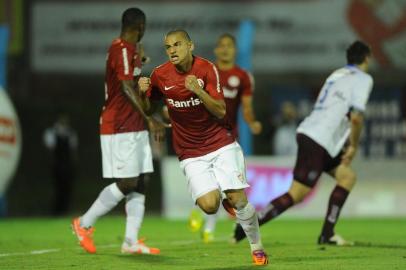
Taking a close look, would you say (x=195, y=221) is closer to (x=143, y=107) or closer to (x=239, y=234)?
(x=239, y=234)

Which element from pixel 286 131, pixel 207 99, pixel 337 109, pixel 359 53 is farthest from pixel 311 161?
pixel 286 131

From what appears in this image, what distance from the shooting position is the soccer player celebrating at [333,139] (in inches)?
473

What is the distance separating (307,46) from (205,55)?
181cm

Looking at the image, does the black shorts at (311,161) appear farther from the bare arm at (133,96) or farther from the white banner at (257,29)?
the white banner at (257,29)

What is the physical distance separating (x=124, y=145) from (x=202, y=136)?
57.5 inches

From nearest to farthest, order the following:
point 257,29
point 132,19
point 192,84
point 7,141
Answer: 1. point 192,84
2. point 132,19
3. point 7,141
4. point 257,29

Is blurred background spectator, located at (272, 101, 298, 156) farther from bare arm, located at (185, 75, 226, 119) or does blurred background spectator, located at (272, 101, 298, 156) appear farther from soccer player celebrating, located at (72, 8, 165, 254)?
bare arm, located at (185, 75, 226, 119)

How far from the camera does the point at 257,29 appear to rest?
21.5m

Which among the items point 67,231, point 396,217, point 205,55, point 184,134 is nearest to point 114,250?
point 184,134

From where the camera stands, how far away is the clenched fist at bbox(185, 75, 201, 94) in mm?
9570

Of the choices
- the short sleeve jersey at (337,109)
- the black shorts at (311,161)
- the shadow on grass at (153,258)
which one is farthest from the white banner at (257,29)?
the shadow on grass at (153,258)

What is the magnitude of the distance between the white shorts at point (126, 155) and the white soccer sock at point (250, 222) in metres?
1.73

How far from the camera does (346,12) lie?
21234 mm

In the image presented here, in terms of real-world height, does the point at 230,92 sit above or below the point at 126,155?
above
